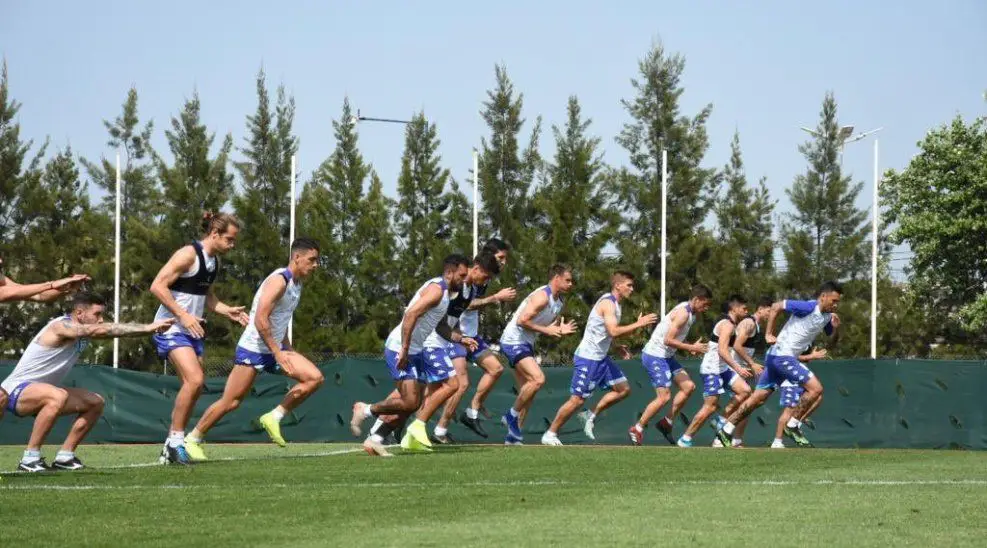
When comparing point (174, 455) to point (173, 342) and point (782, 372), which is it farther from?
point (782, 372)

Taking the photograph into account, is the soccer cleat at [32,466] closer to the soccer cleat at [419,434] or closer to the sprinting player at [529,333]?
the soccer cleat at [419,434]

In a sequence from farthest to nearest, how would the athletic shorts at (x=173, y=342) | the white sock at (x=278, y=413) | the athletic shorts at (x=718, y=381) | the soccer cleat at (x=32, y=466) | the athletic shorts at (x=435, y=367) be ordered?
the athletic shorts at (x=718, y=381) → the athletic shorts at (x=435, y=367) → the white sock at (x=278, y=413) → the athletic shorts at (x=173, y=342) → the soccer cleat at (x=32, y=466)

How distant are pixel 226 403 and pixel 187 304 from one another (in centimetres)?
96

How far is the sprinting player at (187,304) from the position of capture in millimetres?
12367

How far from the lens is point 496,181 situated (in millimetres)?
46250

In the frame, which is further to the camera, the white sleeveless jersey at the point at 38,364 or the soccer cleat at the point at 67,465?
the soccer cleat at the point at 67,465

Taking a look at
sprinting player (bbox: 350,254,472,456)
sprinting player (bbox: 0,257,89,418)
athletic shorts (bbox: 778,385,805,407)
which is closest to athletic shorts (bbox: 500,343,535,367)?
sprinting player (bbox: 350,254,472,456)

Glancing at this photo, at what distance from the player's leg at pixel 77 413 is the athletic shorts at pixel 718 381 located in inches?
383

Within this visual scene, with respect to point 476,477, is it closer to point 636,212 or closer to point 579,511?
point 579,511

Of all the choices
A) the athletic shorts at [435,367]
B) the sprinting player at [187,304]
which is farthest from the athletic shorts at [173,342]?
the athletic shorts at [435,367]

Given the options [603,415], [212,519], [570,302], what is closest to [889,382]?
[603,415]

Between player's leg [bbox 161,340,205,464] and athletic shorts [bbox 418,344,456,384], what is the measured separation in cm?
291

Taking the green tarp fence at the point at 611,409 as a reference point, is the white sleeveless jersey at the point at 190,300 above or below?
above

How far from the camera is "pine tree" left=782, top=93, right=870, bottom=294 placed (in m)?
49.2
